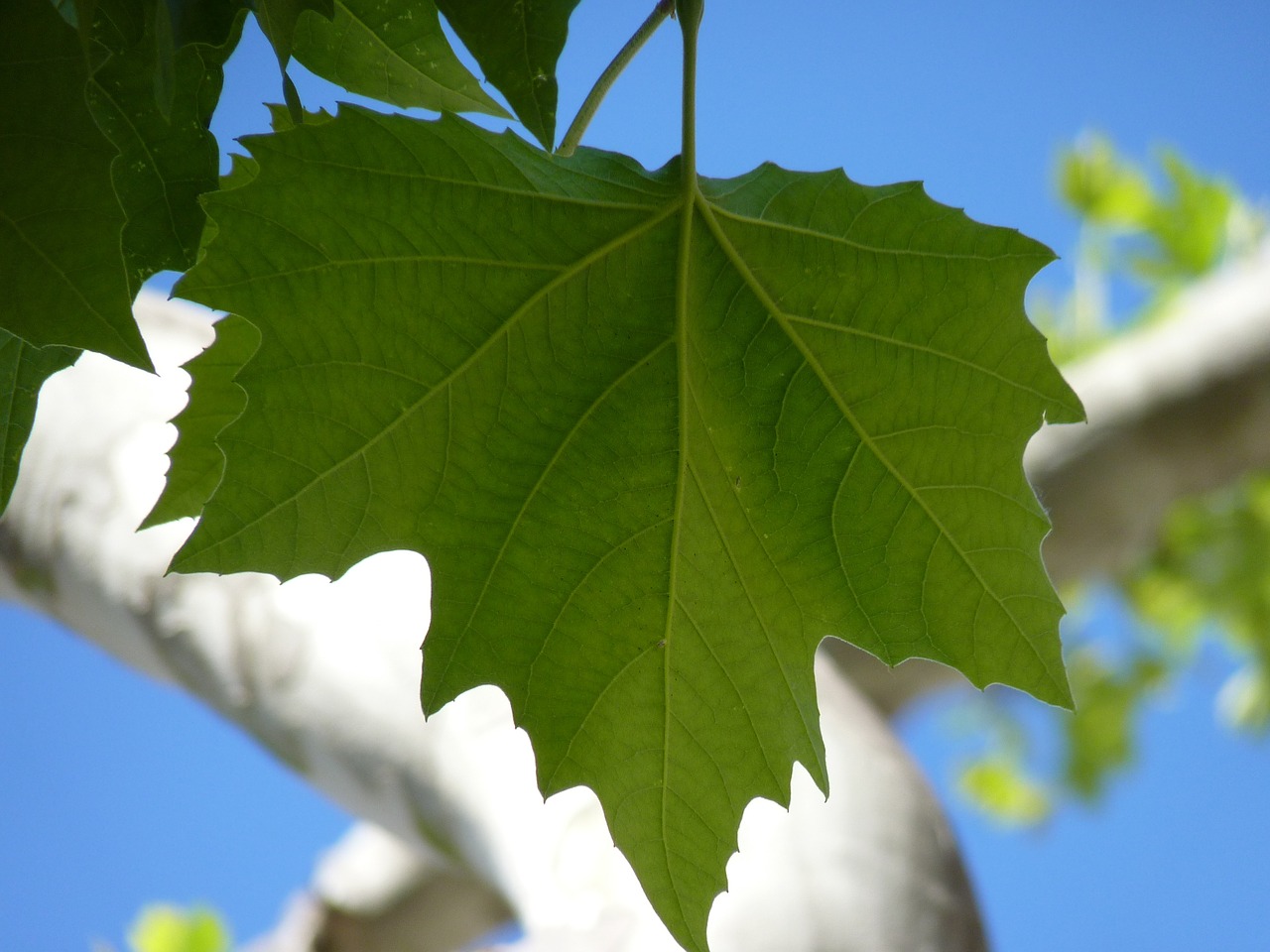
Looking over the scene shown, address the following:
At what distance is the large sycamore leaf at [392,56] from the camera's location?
532 millimetres

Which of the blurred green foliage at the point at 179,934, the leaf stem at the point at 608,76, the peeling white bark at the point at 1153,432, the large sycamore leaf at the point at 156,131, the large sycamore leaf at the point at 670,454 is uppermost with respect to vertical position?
the peeling white bark at the point at 1153,432

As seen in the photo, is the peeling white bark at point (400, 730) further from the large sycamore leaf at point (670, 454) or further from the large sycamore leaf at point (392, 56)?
the large sycamore leaf at point (392, 56)

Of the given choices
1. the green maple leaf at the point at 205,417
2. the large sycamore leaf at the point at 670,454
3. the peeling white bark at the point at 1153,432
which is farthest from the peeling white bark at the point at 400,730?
the peeling white bark at the point at 1153,432

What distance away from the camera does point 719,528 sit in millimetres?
558

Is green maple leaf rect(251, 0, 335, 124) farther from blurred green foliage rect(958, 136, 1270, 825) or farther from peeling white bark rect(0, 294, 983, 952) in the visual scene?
blurred green foliage rect(958, 136, 1270, 825)

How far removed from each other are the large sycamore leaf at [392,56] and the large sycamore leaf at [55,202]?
179 mm

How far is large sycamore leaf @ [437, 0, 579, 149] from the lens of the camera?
0.44 m

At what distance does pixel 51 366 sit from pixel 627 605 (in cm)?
28

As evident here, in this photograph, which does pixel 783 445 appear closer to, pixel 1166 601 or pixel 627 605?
pixel 627 605

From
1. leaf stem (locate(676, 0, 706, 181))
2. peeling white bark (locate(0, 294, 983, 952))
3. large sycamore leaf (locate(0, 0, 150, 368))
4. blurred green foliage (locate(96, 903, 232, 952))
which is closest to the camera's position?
large sycamore leaf (locate(0, 0, 150, 368))

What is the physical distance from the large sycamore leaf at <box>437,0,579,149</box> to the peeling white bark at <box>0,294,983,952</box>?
0.63 metres

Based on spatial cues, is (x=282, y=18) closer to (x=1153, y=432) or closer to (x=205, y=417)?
(x=205, y=417)

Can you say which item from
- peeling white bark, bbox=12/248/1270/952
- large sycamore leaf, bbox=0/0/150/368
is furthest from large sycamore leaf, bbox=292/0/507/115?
peeling white bark, bbox=12/248/1270/952

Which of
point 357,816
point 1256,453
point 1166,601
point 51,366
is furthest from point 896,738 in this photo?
point 1166,601
